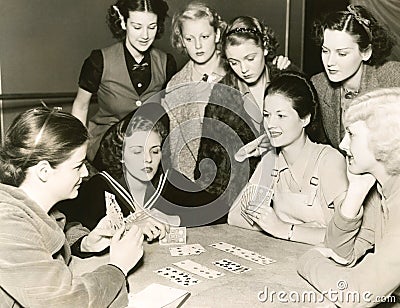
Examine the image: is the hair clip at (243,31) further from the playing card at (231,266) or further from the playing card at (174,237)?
the playing card at (231,266)

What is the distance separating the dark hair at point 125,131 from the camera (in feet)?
7.92

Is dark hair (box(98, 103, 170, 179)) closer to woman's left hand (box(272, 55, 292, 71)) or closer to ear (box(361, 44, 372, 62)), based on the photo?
woman's left hand (box(272, 55, 292, 71))

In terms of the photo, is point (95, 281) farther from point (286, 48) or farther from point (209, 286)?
point (286, 48)

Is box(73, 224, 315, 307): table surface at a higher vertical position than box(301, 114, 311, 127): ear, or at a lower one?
lower

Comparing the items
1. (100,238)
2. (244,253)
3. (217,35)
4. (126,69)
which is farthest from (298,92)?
(126,69)

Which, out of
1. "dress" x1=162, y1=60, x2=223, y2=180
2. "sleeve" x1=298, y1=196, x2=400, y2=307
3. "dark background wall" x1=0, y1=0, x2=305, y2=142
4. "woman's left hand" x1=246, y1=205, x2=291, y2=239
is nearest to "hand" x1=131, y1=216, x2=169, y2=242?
"woman's left hand" x1=246, y1=205, x2=291, y2=239

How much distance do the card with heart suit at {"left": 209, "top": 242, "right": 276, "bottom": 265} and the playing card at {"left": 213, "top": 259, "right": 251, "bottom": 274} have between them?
0.07 meters

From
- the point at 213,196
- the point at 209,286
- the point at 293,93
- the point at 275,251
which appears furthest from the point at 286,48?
the point at 209,286

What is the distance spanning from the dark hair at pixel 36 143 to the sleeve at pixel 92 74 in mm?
1471

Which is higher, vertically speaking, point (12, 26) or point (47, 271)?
point (12, 26)

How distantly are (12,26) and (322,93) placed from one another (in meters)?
1.76

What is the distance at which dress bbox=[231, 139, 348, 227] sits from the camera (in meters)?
2.09

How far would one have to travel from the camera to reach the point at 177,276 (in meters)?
1.72

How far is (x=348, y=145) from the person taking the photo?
5.49 ft
